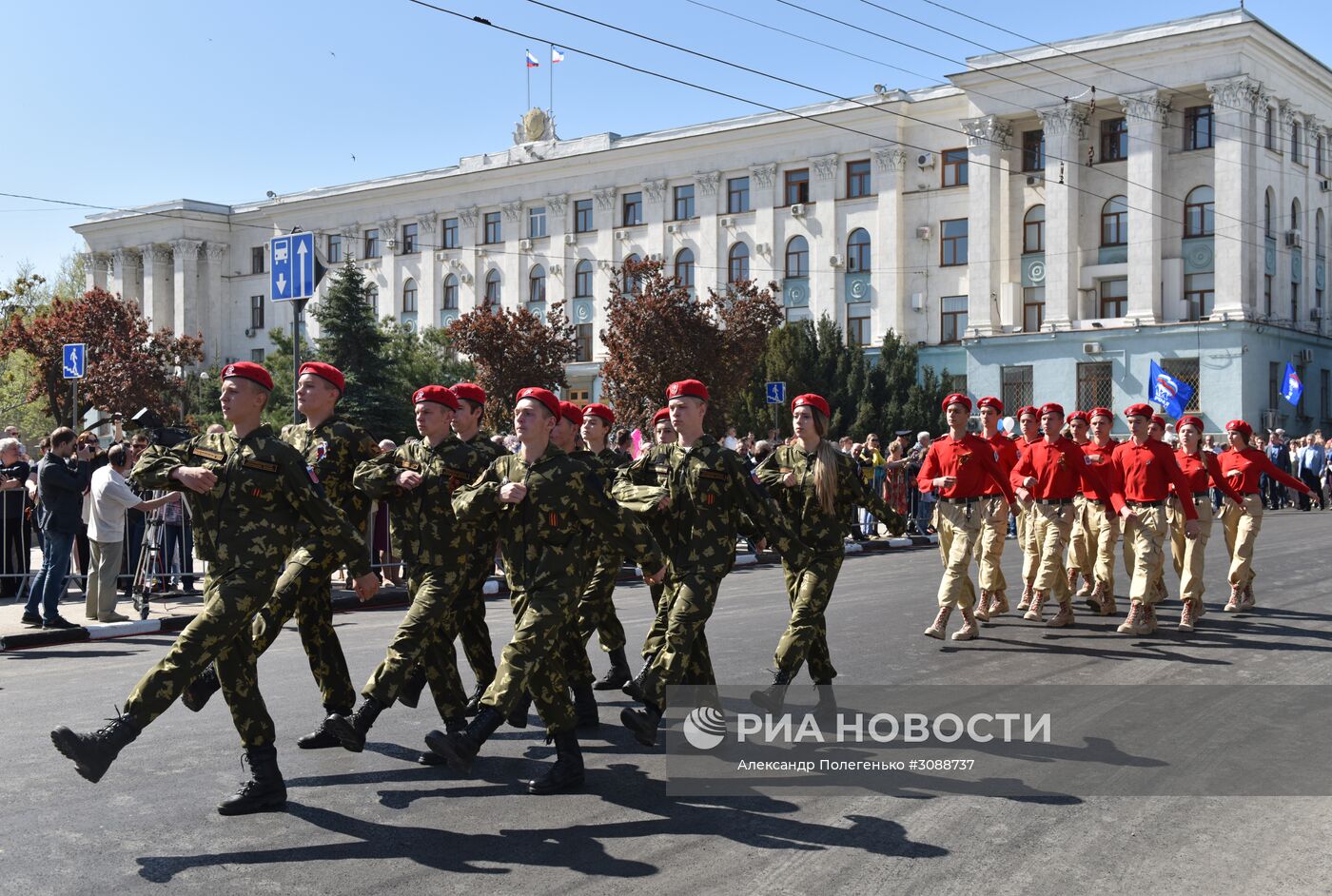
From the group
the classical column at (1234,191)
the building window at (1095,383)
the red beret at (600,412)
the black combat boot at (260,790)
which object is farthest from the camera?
the building window at (1095,383)

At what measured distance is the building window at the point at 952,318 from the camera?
170 ft

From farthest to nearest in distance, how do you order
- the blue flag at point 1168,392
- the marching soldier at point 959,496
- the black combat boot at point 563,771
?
the blue flag at point 1168,392 → the marching soldier at point 959,496 → the black combat boot at point 563,771

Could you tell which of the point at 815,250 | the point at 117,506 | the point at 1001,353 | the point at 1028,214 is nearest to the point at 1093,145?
the point at 1028,214

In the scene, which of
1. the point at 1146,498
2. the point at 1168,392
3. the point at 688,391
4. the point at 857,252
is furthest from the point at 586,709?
the point at 857,252

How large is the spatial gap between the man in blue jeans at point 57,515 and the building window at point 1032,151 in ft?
140

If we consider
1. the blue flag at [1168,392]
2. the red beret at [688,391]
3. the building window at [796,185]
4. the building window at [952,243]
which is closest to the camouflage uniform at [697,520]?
the red beret at [688,391]

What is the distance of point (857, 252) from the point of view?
177ft

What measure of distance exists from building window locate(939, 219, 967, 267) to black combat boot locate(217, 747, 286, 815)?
4833cm

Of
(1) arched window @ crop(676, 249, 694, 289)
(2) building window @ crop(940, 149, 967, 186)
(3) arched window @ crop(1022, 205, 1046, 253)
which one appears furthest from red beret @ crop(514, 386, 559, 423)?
(1) arched window @ crop(676, 249, 694, 289)

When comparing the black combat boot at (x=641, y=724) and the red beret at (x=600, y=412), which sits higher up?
the red beret at (x=600, y=412)

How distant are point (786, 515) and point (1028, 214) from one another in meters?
44.7

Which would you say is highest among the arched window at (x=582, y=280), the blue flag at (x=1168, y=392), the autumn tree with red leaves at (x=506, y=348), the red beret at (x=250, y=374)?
A: the arched window at (x=582, y=280)

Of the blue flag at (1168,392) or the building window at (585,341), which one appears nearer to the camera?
the blue flag at (1168,392)

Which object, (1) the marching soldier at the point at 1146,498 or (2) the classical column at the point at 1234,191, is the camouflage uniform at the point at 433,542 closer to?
(1) the marching soldier at the point at 1146,498
